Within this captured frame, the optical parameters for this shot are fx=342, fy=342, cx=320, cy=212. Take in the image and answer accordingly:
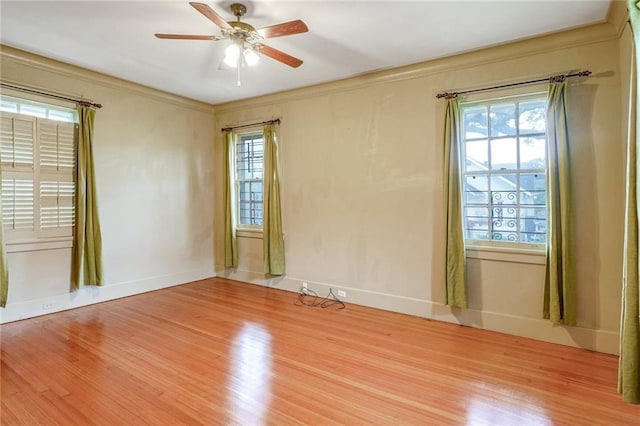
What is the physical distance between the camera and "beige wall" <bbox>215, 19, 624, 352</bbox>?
2977 millimetres

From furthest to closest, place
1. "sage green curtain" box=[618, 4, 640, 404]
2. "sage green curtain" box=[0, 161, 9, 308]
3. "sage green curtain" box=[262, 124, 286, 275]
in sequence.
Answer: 1. "sage green curtain" box=[262, 124, 286, 275]
2. "sage green curtain" box=[0, 161, 9, 308]
3. "sage green curtain" box=[618, 4, 640, 404]

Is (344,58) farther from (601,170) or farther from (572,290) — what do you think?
(572,290)

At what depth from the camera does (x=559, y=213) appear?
9.99 feet

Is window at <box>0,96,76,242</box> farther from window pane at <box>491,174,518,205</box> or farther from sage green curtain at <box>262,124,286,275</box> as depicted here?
window pane at <box>491,174,518,205</box>

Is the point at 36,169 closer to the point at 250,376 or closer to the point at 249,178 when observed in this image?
the point at 249,178

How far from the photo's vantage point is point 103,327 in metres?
3.51

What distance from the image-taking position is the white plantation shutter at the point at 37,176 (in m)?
3.60

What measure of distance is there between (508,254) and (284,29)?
2887 mm

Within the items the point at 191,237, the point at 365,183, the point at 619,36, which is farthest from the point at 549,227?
the point at 191,237

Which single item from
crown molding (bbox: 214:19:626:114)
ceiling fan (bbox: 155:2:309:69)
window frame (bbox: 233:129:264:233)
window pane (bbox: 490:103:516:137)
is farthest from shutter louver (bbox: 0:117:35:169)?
window pane (bbox: 490:103:516:137)

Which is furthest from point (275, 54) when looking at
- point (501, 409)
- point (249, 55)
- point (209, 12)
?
point (501, 409)

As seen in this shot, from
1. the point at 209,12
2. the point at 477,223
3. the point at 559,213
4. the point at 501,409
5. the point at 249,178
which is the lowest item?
the point at 501,409

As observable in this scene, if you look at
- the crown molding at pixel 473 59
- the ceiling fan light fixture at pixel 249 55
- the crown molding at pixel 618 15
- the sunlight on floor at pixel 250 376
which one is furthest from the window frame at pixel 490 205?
the sunlight on floor at pixel 250 376

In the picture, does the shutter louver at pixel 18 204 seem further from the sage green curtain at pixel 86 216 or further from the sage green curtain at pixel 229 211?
the sage green curtain at pixel 229 211
